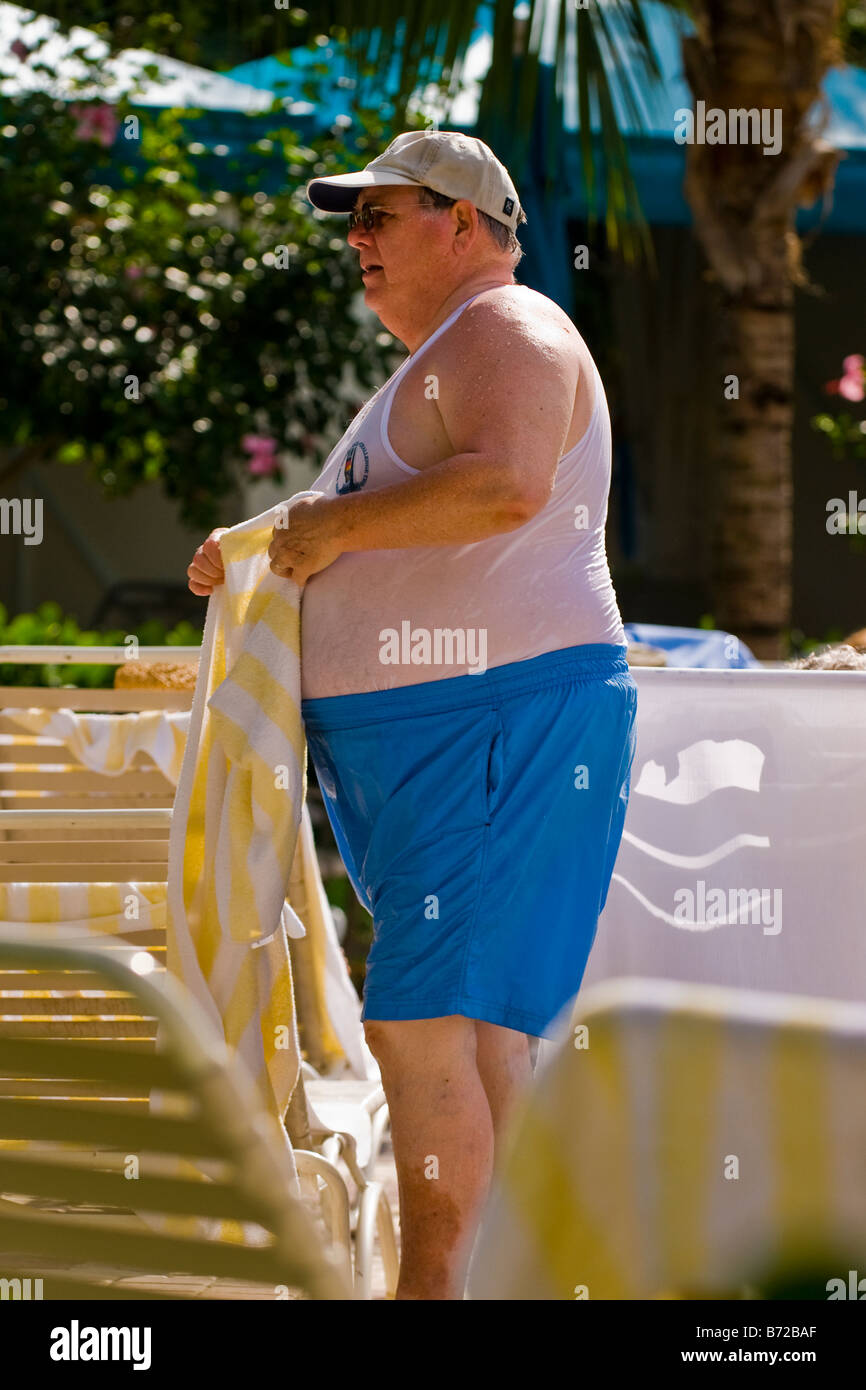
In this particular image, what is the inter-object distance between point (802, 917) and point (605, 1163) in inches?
70.3

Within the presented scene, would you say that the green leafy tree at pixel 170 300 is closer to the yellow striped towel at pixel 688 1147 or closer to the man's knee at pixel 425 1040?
the man's knee at pixel 425 1040

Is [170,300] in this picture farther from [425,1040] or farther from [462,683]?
[425,1040]

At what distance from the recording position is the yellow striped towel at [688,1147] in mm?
896

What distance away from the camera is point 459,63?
495 cm

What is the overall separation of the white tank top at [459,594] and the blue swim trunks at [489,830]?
3 centimetres

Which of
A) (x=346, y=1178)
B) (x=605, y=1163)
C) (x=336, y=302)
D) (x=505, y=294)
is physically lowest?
(x=346, y=1178)

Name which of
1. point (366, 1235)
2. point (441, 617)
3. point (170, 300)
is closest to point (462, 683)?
point (441, 617)

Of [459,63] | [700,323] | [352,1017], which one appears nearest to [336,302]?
[459,63]

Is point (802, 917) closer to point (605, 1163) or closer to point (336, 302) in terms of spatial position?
point (605, 1163)

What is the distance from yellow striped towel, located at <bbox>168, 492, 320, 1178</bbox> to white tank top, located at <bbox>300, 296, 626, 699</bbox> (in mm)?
58

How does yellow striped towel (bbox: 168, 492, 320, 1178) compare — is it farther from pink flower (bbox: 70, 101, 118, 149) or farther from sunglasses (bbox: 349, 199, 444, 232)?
pink flower (bbox: 70, 101, 118, 149)

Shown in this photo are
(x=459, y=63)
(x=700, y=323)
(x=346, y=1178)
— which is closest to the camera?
(x=346, y=1178)

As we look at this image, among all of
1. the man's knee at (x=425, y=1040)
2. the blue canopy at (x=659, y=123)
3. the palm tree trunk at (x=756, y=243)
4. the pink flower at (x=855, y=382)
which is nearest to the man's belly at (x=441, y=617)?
the man's knee at (x=425, y=1040)

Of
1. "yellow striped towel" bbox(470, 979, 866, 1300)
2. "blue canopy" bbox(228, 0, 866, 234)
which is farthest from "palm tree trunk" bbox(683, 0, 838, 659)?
"yellow striped towel" bbox(470, 979, 866, 1300)
